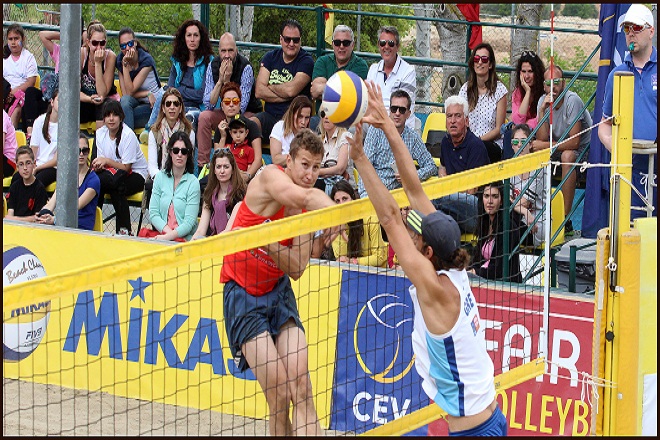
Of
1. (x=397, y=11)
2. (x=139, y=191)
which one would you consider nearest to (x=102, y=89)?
(x=139, y=191)

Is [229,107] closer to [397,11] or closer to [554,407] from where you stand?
[554,407]

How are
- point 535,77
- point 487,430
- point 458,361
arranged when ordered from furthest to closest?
point 535,77, point 487,430, point 458,361

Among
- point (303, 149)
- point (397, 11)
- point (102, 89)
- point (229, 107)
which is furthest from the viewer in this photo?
point (397, 11)

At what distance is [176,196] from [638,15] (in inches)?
173

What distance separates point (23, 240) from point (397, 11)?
21229mm

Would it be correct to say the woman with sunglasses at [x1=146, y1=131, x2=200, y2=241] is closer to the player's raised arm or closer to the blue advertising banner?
the blue advertising banner

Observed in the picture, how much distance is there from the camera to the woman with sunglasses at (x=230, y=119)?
10461 millimetres

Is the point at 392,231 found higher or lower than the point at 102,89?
lower

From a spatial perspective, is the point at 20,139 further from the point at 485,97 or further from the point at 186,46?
the point at 485,97

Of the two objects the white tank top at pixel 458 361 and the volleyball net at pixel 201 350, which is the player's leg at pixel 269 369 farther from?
the volleyball net at pixel 201 350

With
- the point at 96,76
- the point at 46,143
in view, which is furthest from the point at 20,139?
the point at 96,76

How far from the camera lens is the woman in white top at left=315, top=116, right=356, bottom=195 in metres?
9.62

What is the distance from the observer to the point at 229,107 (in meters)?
10.7

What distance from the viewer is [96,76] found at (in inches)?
482
